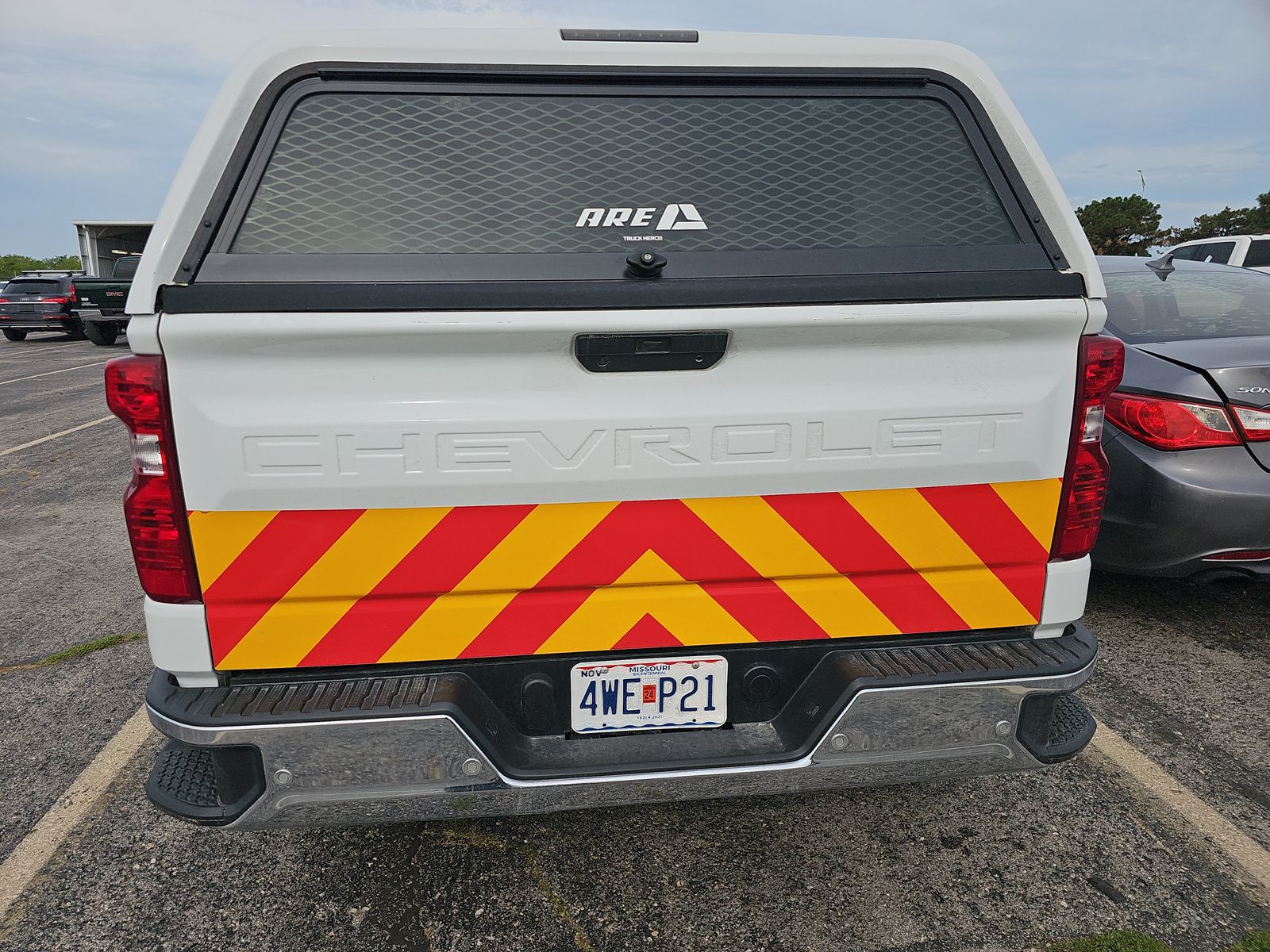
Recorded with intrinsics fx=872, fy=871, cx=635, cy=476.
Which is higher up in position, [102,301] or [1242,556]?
[1242,556]

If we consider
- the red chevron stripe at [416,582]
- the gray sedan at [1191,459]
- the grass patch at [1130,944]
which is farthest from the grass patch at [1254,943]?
the red chevron stripe at [416,582]

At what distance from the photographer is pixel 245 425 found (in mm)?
1686

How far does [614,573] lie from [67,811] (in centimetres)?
203

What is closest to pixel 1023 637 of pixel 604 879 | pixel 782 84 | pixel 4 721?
pixel 604 879

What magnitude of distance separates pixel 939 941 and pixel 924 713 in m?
0.65

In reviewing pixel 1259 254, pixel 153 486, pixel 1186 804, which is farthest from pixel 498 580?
pixel 1259 254

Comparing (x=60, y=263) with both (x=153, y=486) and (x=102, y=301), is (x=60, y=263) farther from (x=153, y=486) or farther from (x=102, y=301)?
(x=153, y=486)

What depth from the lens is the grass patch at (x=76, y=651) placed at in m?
3.70

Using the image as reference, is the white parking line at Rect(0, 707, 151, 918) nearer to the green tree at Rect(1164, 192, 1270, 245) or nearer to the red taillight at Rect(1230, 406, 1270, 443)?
the red taillight at Rect(1230, 406, 1270, 443)

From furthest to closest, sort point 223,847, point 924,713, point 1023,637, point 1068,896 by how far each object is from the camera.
Result: point 223,847 < point 1068,896 < point 1023,637 < point 924,713

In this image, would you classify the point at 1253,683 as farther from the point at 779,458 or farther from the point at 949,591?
the point at 779,458

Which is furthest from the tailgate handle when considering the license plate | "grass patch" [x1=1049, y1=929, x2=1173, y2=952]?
"grass patch" [x1=1049, y1=929, x2=1173, y2=952]

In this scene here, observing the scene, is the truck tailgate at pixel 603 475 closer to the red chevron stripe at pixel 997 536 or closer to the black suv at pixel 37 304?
the red chevron stripe at pixel 997 536

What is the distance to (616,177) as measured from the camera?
1.98m
